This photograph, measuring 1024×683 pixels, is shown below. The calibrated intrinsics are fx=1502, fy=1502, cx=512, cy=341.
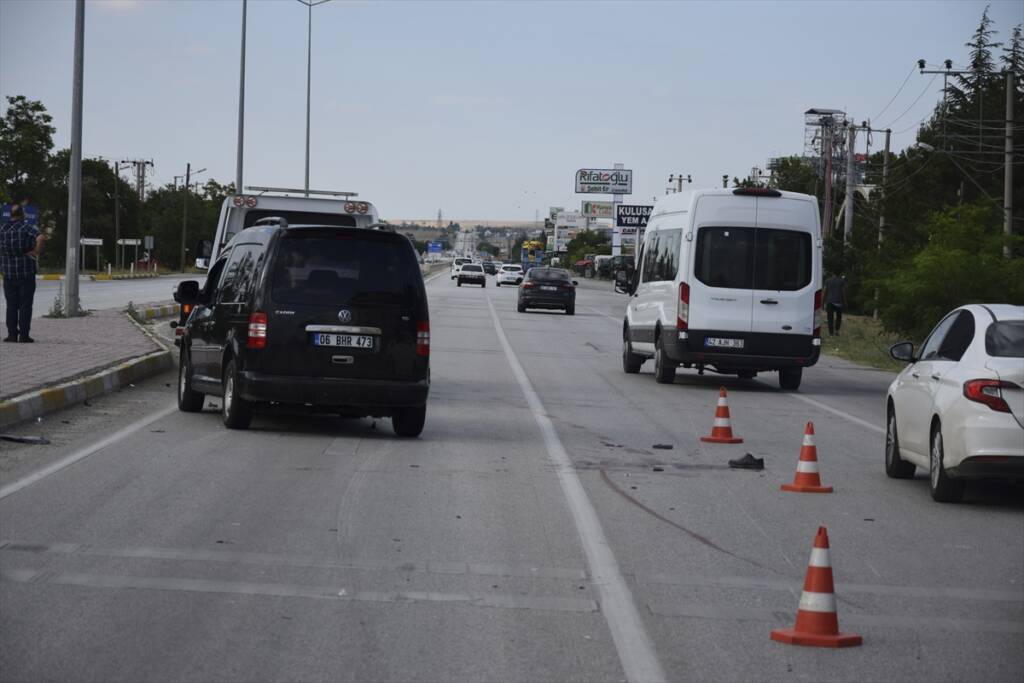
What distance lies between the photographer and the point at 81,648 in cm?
601

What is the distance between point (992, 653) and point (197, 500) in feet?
17.5

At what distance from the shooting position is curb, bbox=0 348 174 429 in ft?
45.6

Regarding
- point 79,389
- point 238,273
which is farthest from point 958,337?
point 79,389

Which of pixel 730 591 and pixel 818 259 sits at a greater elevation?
pixel 818 259

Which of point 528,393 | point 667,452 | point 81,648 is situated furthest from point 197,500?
point 528,393

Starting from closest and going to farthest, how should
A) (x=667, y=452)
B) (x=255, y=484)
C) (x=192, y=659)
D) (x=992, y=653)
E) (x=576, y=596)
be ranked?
(x=192, y=659)
(x=992, y=653)
(x=576, y=596)
(x=255, y=484)
(x=667, y=452)

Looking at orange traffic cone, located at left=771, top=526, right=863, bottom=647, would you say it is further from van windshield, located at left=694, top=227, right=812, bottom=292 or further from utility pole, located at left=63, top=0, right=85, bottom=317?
utility pole, located at left=63, top=0, right=85, bottom=317

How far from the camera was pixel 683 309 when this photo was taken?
20969mm

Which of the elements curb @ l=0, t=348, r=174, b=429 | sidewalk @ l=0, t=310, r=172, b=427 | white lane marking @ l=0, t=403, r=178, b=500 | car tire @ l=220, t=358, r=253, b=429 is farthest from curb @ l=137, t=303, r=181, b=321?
car tire @ l=220, t=358, r=253, b=429

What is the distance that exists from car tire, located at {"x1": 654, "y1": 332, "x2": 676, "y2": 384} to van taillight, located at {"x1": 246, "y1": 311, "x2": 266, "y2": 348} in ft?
30.6

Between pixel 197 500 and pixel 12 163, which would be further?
pixel 12 163

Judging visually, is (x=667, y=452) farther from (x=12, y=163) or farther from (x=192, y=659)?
(x=12, y=163)

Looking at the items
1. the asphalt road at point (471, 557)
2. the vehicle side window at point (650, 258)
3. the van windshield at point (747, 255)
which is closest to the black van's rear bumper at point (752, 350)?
the van windshield at point (747, 255)

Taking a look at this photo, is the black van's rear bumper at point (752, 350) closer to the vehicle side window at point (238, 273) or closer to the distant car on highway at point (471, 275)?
the vehicle side window at point (238, 273)
